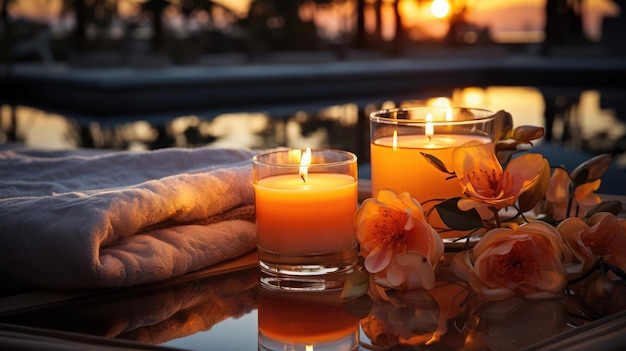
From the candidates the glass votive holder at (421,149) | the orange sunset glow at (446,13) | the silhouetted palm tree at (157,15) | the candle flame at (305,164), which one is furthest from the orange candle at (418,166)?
the orange sunset glow at (446,13)

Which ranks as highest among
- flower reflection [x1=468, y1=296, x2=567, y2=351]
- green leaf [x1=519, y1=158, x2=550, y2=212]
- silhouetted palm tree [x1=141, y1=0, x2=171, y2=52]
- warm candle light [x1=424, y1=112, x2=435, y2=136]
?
silhouetted palm tree [x1=141, y1=0, x2=171, y2=52]

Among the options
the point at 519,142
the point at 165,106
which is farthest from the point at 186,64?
the point at 519,142

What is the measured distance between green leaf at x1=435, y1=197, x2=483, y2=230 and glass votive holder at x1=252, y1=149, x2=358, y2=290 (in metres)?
0.10

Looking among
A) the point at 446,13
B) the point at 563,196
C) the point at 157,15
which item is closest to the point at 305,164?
the point at 563,196

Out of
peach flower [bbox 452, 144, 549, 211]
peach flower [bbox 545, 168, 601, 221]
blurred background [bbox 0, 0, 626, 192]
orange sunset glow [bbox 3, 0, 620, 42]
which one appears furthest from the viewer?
orange sunset glow [bbox 3, 0, 620, 42]

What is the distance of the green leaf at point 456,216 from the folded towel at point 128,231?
25cm

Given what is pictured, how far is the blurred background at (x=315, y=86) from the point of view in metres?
5.49

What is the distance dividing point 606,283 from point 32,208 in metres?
0.59

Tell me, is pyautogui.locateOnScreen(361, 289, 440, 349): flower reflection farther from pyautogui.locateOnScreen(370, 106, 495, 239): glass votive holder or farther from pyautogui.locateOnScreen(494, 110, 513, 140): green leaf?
pyautogui.locateOnScreen(494, 110, 513, 140): green leaf

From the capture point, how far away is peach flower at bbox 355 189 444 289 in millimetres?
712

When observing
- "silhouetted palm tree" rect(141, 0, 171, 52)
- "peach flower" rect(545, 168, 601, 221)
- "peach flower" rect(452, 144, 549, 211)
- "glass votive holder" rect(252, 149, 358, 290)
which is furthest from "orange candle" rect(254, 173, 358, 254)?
"silhouetted palm tree" rect(141, 0, 171, 52)

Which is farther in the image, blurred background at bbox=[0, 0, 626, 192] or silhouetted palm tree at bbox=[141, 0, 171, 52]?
silhouetted palm tree at bbox=[141, 0, 171, 52]

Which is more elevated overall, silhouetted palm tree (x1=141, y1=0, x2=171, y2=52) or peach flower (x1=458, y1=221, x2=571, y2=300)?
silhouetted palm tree (x1=141, y1=0, x2=171, y2=52)

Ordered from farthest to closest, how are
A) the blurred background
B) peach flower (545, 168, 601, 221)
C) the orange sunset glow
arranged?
the orange sunset glow < the blurred background < peach flower (545, 168, 601, 221)
